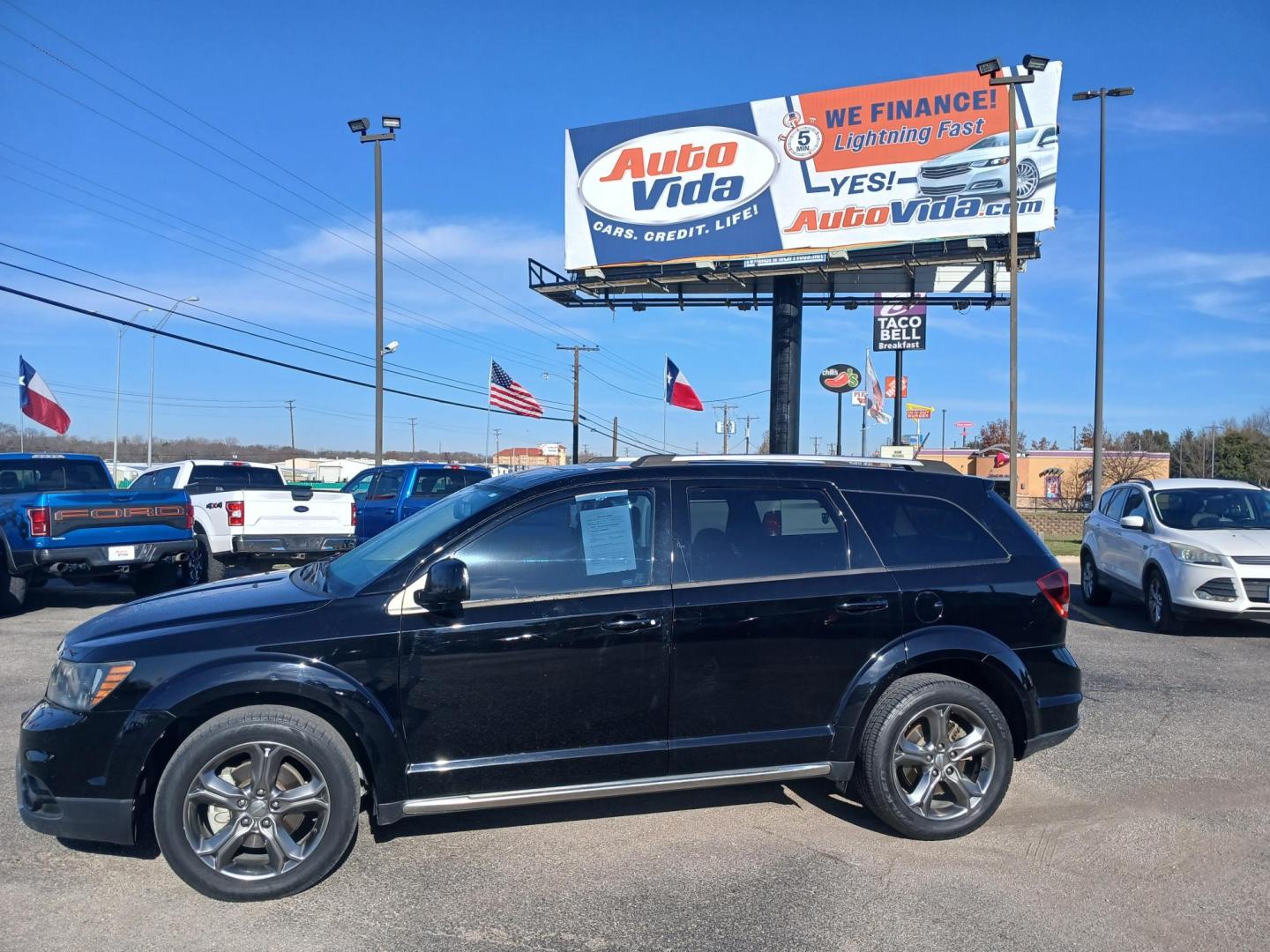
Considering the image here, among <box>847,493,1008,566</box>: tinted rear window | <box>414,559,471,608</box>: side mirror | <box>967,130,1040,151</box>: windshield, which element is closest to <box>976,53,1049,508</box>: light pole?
<box>967,130,1040,151</box>: windshield

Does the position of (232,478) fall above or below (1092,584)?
above

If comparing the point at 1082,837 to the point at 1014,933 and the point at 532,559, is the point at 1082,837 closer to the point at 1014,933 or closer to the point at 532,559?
the point at 1014,933

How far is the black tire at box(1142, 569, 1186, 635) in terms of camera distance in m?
9.91

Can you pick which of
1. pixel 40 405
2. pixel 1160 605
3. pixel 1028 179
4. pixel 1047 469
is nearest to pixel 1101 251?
pixel 1028 179

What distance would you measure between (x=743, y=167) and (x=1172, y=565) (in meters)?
15.5

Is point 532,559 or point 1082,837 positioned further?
point 1082,837

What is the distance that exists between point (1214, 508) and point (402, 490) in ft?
37.2

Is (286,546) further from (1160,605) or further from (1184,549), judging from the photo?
(1184,549)

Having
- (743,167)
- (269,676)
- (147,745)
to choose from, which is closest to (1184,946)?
Answer: (269,676)

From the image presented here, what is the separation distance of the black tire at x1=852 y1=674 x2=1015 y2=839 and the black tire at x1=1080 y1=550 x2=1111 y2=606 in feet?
27.5

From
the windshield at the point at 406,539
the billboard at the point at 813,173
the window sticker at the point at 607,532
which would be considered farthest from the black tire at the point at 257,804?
the billboard at the point at 813,173

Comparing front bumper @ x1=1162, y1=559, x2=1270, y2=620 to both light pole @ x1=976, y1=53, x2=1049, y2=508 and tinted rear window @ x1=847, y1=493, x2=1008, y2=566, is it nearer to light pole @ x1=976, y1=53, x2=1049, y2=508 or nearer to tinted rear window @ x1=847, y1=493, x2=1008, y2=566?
tinted rear window @ x1=847, y1=493, x2=1008, y2=566

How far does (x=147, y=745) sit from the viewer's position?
12.3 ft

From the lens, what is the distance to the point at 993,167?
2064 centimetres
